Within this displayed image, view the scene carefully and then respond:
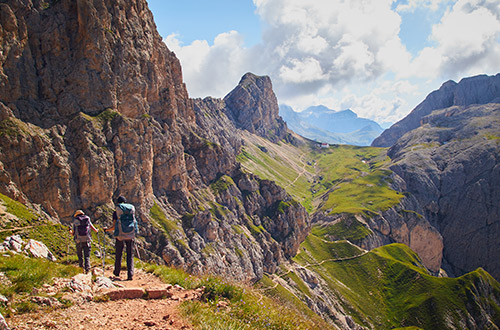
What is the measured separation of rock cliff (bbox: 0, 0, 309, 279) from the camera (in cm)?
6762

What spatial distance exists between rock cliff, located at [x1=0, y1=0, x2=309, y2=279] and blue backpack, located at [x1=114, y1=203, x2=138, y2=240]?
57.0 metres

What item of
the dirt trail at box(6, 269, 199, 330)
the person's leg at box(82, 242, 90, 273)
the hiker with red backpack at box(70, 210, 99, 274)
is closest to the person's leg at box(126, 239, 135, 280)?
Result: the person's leg at box(82, 242, 90, 273)

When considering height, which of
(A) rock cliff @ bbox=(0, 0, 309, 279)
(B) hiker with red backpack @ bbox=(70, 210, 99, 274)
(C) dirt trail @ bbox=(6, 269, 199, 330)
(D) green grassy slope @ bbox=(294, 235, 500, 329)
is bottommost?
(D) green grassy slope @ bbox=(294, 235, 500, 329)

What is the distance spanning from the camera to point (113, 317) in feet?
38.0

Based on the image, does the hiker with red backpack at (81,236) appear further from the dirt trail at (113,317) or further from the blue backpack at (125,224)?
the dirt trail at (113,317)

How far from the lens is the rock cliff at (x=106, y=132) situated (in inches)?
2662

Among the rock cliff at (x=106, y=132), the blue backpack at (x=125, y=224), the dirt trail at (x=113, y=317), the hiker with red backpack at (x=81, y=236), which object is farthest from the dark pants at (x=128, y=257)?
the rock cliff at (x=106, y=132)

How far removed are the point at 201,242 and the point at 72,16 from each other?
87786 millimetres

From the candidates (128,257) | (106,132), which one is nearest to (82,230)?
(128,257)

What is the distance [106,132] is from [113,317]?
3417 inches

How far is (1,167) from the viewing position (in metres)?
58.7

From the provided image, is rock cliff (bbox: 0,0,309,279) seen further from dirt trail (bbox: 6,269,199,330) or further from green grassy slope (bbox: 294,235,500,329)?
dirt trail (bbox: 6,269,199,330)

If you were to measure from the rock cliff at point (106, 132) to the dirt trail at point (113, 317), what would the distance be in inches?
2461

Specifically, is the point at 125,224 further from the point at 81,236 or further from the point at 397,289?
the point at 397,289
